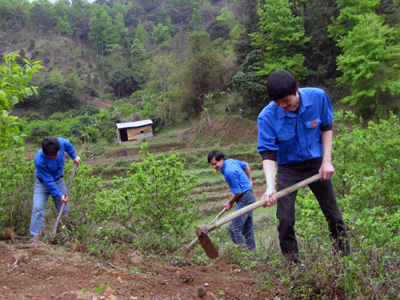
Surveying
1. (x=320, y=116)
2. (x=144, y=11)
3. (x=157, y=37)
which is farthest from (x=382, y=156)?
(x=144, y=11)

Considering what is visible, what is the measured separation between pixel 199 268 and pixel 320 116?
2.03 meters

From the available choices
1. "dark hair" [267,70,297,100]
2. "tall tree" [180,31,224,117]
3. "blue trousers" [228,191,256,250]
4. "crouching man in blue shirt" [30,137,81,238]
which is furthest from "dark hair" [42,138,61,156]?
"tall tree" [180,31,224,117]

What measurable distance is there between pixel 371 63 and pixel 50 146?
1903 centimetres

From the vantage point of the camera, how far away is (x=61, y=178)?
231 inches

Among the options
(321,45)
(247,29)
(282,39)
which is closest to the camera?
(282,39)

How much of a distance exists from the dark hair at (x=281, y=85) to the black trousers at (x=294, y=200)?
0.83 m

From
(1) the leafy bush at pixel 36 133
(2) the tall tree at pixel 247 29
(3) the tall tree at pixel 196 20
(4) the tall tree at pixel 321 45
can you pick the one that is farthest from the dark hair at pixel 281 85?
(3) the tall tree at pixel 196 20

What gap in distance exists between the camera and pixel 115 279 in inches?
126

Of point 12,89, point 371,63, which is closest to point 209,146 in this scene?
point 371,63

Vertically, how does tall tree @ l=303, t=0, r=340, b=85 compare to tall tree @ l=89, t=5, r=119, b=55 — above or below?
below

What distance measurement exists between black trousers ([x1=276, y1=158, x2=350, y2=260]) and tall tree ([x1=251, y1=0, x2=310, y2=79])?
23.4m

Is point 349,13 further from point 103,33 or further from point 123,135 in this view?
point 103,33

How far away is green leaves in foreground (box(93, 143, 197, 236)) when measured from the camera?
213 inches

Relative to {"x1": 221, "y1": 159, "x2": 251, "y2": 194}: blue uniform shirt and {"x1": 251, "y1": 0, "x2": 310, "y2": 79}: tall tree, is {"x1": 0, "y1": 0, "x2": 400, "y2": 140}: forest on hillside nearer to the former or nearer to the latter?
{"x1": 251, "y1": 0, "x2": 310, "y2": 79}: tall tree
